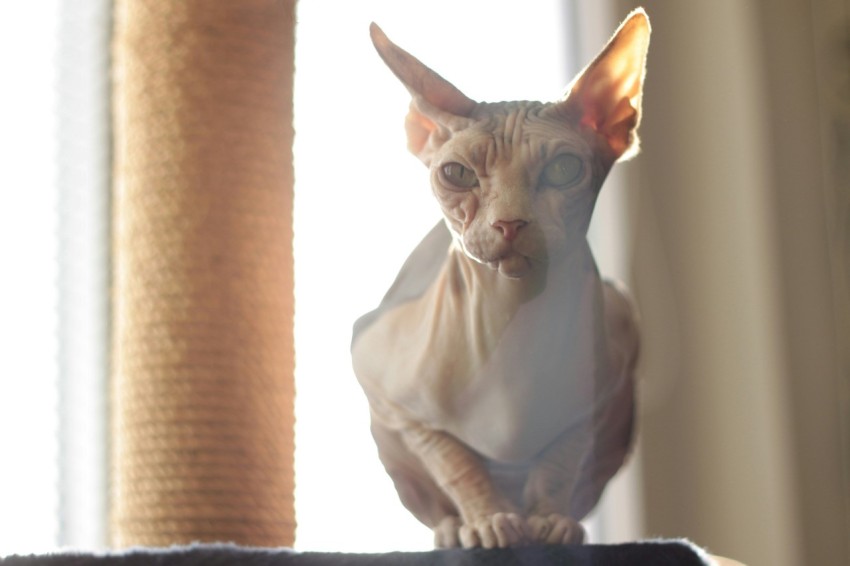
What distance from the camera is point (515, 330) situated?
0.55 metres

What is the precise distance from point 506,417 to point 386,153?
0.68ft

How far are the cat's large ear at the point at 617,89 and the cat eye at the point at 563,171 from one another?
0.03m

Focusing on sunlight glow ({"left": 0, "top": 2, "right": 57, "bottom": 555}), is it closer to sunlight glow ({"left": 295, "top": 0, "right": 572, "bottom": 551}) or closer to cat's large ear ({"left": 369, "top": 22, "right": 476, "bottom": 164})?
sunlight glow ({"left": 295, "top": 0, "right": 572, "bottom": 551})

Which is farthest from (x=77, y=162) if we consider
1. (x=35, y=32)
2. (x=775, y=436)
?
(x=775, y=436)

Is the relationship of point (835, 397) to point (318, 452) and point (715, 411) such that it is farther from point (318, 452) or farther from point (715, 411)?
point (318, 452)

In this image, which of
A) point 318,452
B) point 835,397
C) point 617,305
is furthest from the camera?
point 318,452

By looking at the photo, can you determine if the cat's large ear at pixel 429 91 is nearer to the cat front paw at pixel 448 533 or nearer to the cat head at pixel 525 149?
the cat head at pixel 525 149

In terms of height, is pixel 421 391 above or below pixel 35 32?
below

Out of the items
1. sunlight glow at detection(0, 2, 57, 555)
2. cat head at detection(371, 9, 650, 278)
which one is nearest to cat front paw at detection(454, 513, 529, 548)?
cat head at detection(371, 9, 650, 278)

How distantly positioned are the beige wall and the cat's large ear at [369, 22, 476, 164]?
0.11 metres

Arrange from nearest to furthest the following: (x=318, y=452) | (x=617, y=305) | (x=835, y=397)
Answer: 1. (x=835, y=397)
2. (x=617, y=305)
3. (x=318, y=452)

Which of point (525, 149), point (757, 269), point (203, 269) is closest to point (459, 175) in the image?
point (525, 149)

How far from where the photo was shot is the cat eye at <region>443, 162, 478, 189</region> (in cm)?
53

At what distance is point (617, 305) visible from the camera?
58cm
